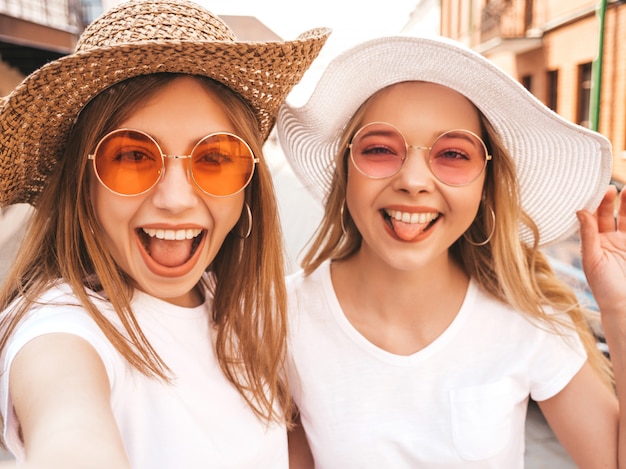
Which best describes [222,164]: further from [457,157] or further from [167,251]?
[457,157]

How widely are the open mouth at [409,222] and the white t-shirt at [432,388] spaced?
333mm

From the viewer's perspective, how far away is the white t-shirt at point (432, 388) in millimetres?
1776

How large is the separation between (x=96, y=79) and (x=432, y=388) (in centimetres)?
129

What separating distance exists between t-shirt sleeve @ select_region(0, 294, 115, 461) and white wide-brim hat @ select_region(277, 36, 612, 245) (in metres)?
1.04

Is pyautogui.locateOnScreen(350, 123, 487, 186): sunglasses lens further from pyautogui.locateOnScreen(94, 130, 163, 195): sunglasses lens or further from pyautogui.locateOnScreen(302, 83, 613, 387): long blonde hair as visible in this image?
pyautogui.locateOnScreen(94, 130, 163, 195): sunglasses lens

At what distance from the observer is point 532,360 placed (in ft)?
6.11

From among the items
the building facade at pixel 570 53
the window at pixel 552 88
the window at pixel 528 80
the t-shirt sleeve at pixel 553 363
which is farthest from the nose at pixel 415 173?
the window at pixel 528 80

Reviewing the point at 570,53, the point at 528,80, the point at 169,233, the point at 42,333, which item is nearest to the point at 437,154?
the point at 169,233

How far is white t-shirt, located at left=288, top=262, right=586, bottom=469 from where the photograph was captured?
1.78m

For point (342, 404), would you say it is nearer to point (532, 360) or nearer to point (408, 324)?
point (408, 324)

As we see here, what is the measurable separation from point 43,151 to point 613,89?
1086 centimetres

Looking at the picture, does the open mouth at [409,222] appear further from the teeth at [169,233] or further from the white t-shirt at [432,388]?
the teeth at [169,233]

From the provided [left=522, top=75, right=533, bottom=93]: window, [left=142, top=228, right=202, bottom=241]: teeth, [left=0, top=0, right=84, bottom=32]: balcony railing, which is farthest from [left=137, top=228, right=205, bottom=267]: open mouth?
[left=522, top=75, right=533, bottom=93]: window

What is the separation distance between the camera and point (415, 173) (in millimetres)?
1758
